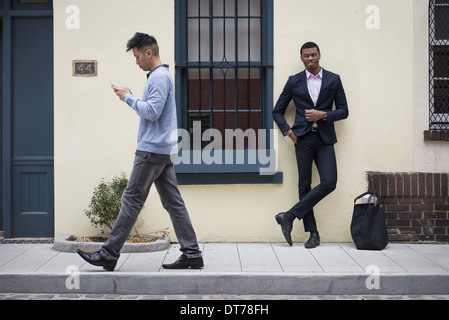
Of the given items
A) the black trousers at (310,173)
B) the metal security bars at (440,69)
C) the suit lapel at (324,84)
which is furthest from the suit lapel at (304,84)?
the metal security bars at (440,69)

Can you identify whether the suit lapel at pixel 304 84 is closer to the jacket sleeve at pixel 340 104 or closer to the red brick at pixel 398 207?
the jacket sleeve at pixel 340 104

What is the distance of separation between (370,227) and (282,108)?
165 cm

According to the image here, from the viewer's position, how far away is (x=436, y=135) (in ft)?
22.4

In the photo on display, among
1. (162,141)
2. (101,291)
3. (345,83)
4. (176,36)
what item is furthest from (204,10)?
(101,291)

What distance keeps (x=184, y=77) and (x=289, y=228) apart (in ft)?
7.16

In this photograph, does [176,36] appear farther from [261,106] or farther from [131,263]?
[131,263]

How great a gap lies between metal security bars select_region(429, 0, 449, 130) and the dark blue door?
15.1 ft

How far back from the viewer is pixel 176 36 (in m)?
6.86

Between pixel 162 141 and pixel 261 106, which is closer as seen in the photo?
pixel 162 141

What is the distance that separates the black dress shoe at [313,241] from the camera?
6.54 m

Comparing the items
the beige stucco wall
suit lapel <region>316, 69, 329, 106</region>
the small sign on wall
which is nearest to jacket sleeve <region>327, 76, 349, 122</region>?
suit lapel <region>316, 69, 329, 106</region>

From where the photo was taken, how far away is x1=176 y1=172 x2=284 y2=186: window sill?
6798 mm

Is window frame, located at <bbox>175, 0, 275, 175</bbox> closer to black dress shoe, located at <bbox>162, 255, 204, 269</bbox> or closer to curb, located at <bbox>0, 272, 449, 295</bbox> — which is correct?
black dress shoe, located at <bbox>162, 255, 204, 269</bbox>

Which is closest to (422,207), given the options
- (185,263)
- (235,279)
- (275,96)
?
(275,96)
